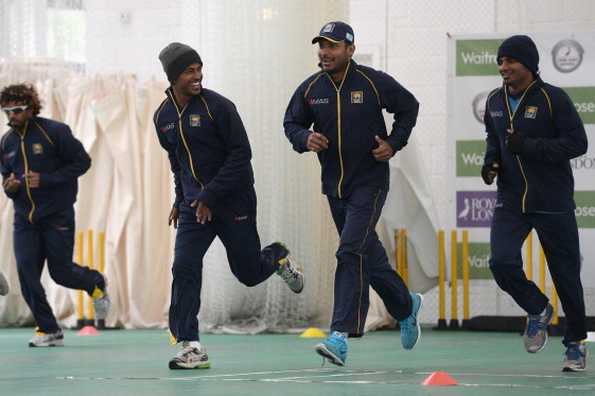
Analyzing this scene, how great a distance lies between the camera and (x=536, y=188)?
675cm

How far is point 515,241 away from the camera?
6.78m

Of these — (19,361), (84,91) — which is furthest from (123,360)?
(84,91)

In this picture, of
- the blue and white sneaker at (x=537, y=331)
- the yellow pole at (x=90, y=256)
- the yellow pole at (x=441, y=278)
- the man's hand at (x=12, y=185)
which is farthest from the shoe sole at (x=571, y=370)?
the yellow pole at (x=90, y=256)

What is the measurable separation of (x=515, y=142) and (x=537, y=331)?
1019mm

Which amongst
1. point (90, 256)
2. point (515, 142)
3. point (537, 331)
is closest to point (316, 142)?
point (515, 142)

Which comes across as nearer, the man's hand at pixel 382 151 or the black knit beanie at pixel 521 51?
the black knit beanie at pixel 521 51

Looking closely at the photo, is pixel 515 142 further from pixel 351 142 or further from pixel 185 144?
pixel 185 144

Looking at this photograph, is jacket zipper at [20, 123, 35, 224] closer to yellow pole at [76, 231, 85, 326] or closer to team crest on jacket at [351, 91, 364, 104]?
yellow pole at [76, 231, 85, 326]

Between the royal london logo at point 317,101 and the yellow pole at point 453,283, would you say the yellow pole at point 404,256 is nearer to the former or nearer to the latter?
the yellow pole at point 453,283

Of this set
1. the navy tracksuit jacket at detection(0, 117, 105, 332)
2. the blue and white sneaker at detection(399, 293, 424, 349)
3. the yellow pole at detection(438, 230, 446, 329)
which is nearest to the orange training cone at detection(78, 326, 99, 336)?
the navy tracksuit jacket at detection(0, 117, 105, 332)

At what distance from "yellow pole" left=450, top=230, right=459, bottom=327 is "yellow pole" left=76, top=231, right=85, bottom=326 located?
3620mm

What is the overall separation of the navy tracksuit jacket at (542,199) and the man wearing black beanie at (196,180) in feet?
4.53

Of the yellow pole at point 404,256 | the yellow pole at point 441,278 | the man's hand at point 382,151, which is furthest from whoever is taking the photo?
the yellow pole at point 404,256

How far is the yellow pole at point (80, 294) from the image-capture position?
42.2 feet
